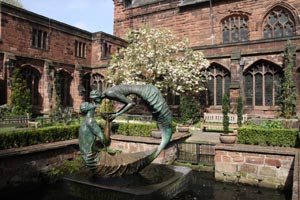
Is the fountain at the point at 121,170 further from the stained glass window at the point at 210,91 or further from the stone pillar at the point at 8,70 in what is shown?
the stone pillar at the point at 8,70

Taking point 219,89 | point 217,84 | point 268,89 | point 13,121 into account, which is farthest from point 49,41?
point 268,89

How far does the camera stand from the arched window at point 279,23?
23.3 meters

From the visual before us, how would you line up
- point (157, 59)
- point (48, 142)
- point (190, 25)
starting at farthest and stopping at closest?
1. point (190, 25)
2. point (157, 59)
3. point (48, 142)

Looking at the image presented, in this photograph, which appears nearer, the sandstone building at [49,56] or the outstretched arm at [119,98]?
the outstretched arm at [119,98]

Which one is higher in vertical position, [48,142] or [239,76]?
[239,76]

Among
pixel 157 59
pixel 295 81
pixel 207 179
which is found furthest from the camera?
pixel 157 59

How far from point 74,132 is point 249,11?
70.5ft

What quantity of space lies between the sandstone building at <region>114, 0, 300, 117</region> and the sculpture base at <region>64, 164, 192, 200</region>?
45.9 feet

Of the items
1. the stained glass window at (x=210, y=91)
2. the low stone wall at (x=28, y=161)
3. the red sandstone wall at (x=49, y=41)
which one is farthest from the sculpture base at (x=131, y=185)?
the red sandstone wall at (x=49, y=41)

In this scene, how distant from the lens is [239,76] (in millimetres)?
18391

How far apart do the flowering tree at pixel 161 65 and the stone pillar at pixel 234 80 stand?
1.89m

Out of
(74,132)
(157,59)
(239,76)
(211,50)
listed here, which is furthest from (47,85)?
(239,76)

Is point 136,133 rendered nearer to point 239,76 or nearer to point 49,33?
point 239,76

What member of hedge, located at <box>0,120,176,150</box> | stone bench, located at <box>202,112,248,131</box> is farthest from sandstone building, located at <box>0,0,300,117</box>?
hedge, located at <box>0,120,176,150</box>
